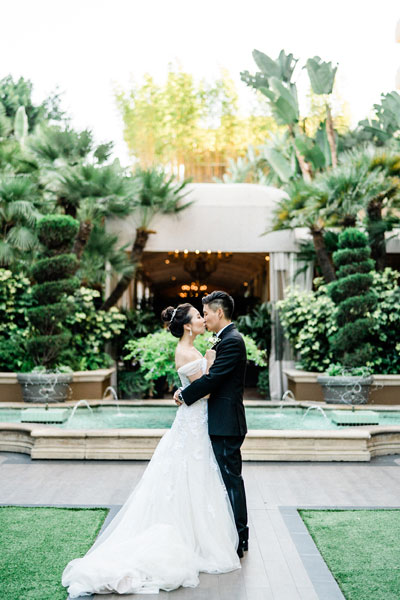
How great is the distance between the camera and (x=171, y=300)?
31000mm

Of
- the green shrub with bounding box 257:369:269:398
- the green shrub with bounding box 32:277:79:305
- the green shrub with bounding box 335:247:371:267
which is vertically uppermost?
the green shrub with bounding box 335:247:371:267

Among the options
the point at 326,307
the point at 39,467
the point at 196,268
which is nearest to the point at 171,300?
the point at 196,268

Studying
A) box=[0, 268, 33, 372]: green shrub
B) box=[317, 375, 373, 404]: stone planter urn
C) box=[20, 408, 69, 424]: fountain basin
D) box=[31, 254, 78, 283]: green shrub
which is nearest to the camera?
box=[20, 408, 69, 424]: fountain basin

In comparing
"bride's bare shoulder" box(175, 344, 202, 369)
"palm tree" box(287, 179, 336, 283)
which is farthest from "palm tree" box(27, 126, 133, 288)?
"bride's bare shoulder" box(175, 344, 202, 369)

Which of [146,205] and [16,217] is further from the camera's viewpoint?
[146,205]

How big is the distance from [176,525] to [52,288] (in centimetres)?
921

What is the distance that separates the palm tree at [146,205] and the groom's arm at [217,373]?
36.7ft

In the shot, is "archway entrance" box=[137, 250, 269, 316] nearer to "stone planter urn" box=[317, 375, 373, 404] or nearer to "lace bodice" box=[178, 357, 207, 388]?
"stone planter urn" box=[317, 375, 373, 404]

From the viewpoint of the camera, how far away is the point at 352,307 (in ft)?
44.4

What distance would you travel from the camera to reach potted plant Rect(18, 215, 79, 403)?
13.1 meters

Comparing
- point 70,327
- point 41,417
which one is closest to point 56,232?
point 70,327

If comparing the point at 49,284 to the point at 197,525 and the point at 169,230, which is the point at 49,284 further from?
the point at 197,525

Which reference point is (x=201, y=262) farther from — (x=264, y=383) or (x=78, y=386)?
(x=78, y=386)

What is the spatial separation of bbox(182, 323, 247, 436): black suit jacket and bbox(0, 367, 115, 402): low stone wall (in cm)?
914
